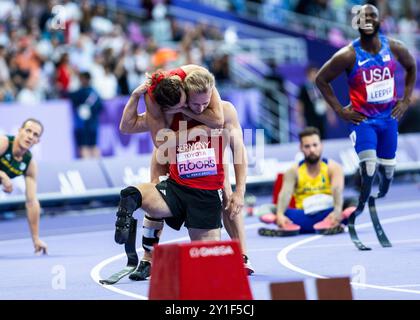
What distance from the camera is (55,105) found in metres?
19.3

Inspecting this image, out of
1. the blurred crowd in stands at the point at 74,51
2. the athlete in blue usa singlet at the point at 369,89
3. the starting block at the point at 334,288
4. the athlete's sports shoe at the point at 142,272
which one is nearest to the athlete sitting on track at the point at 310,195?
the athlete in blue usa singlet at the point at 369,89

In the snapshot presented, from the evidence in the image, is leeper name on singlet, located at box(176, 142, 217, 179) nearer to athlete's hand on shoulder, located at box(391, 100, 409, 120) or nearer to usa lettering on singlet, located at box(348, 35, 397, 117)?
usa lettering on singlet, located at box(348, 35, 397, 117)

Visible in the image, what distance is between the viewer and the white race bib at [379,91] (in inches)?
436

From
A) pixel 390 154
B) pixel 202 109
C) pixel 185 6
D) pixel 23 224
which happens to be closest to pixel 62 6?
pixel 185 6

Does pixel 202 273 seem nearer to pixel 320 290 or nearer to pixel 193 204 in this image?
pixel 320 290

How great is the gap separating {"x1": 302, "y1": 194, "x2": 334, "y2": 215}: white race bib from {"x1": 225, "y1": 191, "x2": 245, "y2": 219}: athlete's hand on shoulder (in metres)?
3.93

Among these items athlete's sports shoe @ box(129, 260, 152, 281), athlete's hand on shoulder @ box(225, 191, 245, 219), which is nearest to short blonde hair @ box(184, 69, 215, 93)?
athlete's hand on shoulder @ box(225, 191, 245, 219)

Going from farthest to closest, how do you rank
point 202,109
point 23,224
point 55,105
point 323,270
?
point 55,105, point 23,224, point 323,270, point 202,109

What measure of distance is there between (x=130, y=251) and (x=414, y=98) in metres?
14.1

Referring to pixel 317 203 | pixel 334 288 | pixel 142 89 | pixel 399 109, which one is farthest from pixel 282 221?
pixel 334 288

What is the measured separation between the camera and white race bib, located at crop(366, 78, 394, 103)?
11.1m

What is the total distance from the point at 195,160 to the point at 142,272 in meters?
1.14

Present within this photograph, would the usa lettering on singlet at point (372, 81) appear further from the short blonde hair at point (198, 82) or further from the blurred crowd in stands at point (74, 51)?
the blurred crowd in stands at point (74, 51)

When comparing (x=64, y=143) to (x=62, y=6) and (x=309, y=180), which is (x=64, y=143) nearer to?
(x=62, y=6)
